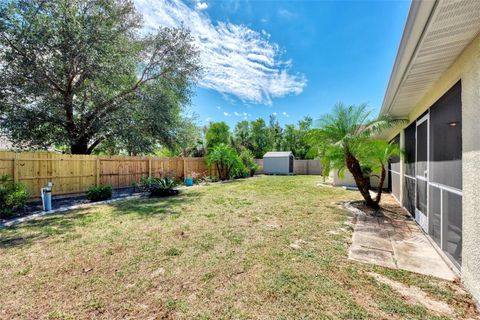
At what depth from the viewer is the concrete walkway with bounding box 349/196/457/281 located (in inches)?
118

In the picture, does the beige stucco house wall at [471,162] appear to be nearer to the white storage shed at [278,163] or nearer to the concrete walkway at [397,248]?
the concrete walkway at [397,248]

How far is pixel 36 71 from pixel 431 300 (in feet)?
41.3

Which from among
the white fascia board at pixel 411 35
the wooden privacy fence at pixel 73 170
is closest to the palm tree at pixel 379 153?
the white fascia board at pixel 411 35

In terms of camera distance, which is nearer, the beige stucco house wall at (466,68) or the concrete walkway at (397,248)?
the beige stucco house wall at (466,68)

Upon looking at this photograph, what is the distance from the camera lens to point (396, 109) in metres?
5.50

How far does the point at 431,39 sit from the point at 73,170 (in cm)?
1110

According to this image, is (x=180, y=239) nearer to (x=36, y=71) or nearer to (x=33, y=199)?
(x=33, y=199)

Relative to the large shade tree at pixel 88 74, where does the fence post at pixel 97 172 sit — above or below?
below

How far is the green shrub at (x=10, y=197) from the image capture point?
558 cm

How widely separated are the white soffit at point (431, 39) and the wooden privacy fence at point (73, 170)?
1037cm

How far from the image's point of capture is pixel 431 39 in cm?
241

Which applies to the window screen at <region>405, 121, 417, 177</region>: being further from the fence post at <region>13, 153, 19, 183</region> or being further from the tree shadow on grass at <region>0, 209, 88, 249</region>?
the fence post at <region>13, 153, 19, 183</region>

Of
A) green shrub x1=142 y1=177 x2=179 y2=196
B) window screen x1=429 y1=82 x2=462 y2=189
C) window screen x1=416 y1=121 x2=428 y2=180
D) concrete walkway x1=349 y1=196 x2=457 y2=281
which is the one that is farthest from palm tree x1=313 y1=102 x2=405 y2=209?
green shrub x1=142 y1=177 x2=179 y2=196

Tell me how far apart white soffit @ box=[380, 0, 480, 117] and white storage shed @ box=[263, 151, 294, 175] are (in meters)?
19.3
